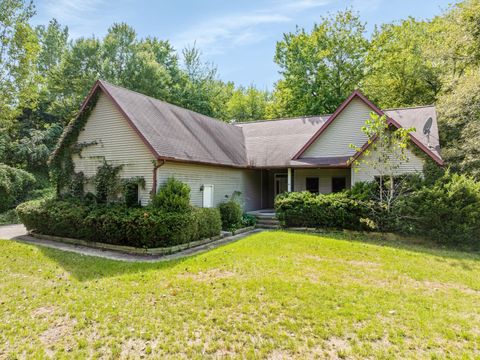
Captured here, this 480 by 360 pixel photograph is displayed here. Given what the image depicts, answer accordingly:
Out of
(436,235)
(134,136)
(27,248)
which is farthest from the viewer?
(134,136)

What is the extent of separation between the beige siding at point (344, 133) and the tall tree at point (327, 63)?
45.2ft

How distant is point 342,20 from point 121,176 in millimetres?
27582

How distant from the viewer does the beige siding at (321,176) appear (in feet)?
55.6

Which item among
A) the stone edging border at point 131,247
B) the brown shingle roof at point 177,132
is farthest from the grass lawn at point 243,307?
the brown shingle roof at point 177,132

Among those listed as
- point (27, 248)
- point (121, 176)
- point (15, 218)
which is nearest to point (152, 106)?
point (121, 176)

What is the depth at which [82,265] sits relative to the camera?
822 cm

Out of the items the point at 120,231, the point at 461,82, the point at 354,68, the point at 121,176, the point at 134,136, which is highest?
the point at 354,68

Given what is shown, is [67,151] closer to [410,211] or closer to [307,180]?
[307,180]

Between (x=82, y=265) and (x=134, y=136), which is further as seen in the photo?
(x=134, y=136)

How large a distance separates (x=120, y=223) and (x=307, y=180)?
1138 cm

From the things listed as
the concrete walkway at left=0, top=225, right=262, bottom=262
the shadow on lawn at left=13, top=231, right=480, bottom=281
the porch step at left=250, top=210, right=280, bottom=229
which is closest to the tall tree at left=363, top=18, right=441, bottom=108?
the porch step at left=250, top=210, right=280, bottom=229

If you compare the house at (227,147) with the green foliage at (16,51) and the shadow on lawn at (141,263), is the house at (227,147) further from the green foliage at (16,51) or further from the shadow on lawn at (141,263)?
the green foliage at (16,51)

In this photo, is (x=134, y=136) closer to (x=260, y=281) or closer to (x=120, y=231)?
(x=120, y=231)

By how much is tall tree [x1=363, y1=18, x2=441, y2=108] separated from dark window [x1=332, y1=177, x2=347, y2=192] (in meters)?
14.6
